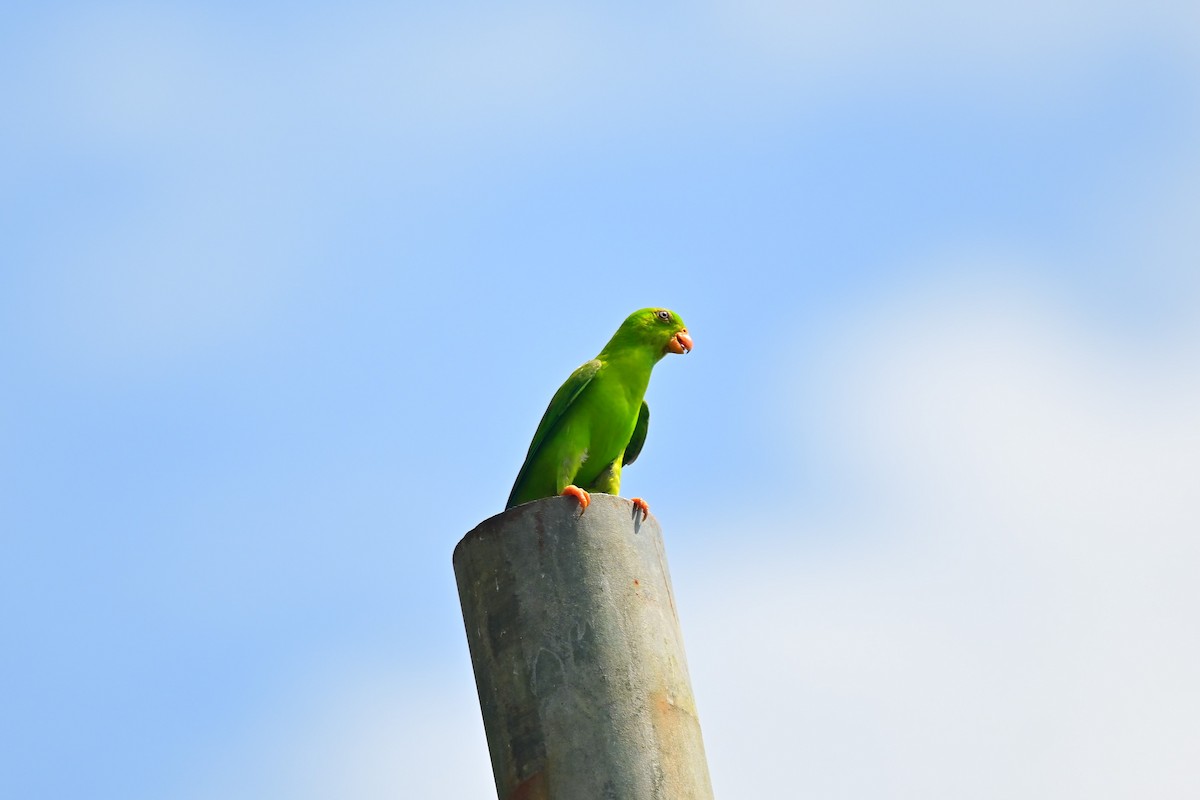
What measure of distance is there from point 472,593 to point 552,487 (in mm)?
2584

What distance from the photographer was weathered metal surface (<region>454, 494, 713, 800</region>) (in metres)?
7.00

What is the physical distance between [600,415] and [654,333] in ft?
3.21

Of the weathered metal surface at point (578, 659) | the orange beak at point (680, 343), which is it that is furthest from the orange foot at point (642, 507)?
the orange beak at point (680, 343)

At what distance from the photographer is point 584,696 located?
7066 mm

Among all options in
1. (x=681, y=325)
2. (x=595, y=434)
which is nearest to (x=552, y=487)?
(x=595, y=434)

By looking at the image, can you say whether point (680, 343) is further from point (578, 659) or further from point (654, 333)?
point (578, 659)

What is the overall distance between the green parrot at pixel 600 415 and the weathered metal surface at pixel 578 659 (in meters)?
2.40

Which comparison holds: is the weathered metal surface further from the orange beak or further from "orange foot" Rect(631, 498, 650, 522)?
the orange beak

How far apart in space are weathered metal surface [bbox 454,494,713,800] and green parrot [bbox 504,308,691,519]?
2.40m

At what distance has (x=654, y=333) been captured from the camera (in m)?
11.0

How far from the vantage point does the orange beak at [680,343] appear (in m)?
11.0

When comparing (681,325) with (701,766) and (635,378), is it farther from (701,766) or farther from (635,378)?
(701,766)

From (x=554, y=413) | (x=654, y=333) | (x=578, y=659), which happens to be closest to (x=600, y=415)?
(x=554, y=413)

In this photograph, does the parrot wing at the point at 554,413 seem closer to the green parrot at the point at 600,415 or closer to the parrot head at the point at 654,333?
the green parrot at the point at 600,415
